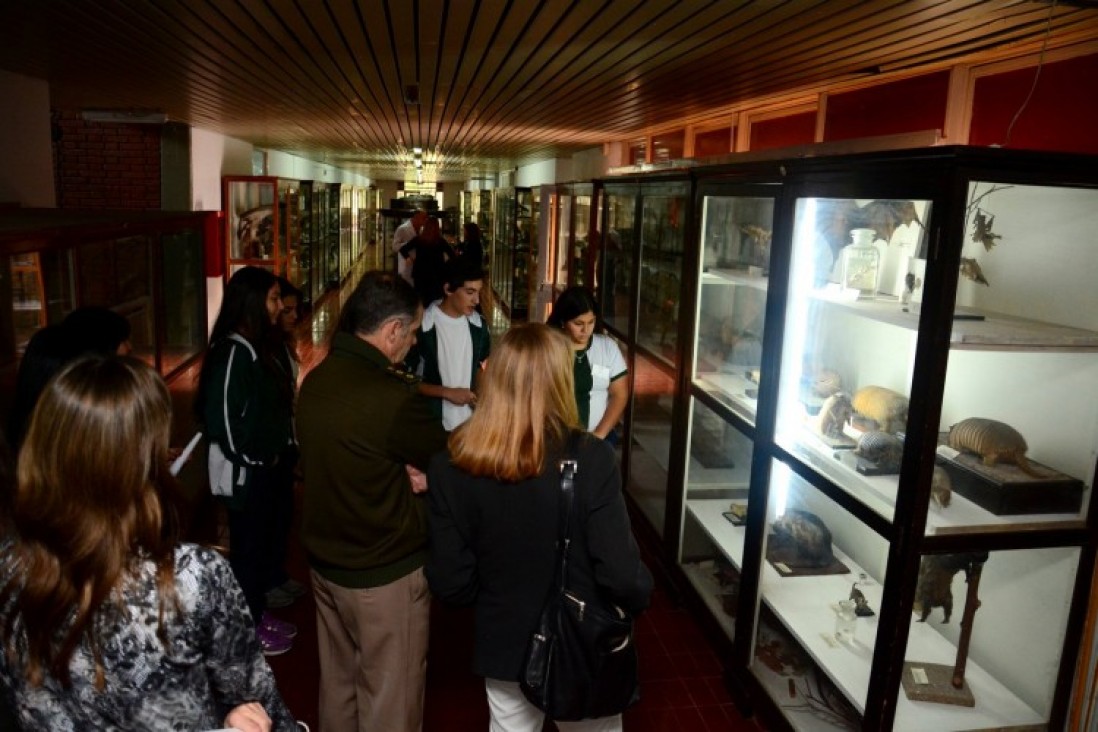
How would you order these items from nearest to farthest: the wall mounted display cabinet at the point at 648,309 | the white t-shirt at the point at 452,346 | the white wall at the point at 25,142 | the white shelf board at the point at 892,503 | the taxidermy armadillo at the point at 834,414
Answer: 1. the white shelf board at the point at 892,503
2. the taxidermy armadillo at the point at 834,414
3. the white t-shirt at the point at 452,346
4. the wall mounted display cabinet at the point at 648,309
5. the white wall at the point at 25,142

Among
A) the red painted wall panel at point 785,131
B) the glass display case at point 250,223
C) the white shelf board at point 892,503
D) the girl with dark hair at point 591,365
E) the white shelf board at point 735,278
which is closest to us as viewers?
the white shelf board at point 892,503

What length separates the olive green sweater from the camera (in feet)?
7.82

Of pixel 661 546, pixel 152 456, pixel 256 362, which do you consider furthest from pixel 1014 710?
pixel 256 362

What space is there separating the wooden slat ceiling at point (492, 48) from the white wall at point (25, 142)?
0.15m

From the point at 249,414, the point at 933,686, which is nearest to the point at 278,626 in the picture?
the point at 249,414

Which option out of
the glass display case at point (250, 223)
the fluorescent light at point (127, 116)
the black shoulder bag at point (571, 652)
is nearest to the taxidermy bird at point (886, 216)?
Answer: the black shoulder bag at point (571, 652)

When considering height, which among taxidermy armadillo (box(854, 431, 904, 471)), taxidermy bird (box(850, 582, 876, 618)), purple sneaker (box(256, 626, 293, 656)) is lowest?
purple sneaker (box(256, 626, 293, 656))

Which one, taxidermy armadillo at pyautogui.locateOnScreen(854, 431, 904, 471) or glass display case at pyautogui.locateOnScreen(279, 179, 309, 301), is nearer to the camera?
taxidermy armadillo at pyautogui.locateOnScreen(854, 431, 904, 471)

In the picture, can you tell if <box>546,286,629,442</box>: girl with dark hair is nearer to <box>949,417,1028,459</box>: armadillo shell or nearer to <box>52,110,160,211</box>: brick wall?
<box>949,417,1028,459</box>: armadillo shell

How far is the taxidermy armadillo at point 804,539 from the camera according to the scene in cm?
337

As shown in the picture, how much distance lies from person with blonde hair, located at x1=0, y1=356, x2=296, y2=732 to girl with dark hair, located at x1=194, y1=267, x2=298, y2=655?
1.84 metres

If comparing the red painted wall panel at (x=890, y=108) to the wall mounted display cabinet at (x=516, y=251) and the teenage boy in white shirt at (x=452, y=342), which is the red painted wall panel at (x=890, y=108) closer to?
the teenage boy in white shirt at (x=452, y=342)

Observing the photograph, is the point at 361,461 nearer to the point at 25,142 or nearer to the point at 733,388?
the point at 733,388

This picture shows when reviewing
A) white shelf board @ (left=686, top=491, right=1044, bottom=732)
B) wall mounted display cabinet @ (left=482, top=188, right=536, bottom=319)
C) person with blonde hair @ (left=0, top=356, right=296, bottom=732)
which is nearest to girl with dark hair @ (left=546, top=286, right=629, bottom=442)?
white shelf board @ (left=686, top=491, right=1044, bottom=732)
